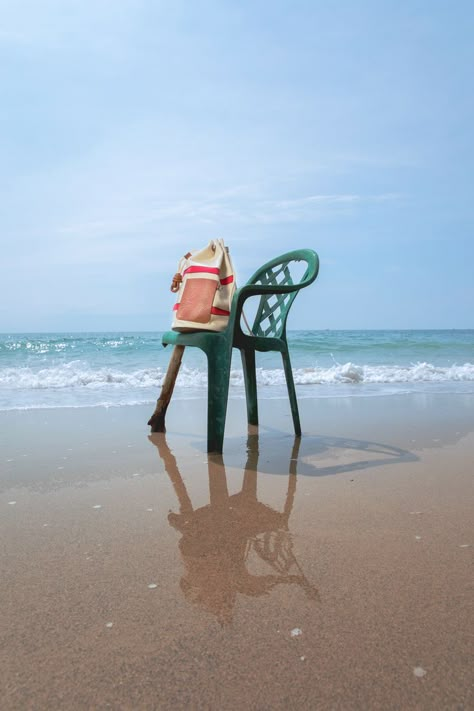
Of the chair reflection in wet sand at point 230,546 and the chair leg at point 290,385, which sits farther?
the chair leg at point 290,385

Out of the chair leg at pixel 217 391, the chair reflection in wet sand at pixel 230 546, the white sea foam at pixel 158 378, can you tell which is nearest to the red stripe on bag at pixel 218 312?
the chair leg at pixel 217 391

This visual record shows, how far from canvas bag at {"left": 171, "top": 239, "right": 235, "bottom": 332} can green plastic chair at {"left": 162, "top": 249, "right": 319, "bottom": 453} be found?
59mm

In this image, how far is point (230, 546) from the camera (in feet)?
5.71

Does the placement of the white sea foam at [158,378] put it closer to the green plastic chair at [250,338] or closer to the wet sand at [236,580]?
the green plastic chair at [250,338]

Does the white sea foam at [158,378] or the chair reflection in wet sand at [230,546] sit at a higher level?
the chair reflection in wet sand at [230,546]

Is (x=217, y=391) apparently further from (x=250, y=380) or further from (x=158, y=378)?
(x=158, y=378)

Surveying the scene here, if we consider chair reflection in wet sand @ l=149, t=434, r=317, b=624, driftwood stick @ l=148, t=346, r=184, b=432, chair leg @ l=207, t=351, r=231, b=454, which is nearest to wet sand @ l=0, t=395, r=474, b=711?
chair reflection in wet sand @ l=149, t=434, r=317, b=624

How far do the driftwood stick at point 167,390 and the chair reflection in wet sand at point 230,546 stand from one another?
114 centimetres

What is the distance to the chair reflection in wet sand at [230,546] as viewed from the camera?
4.69 ft

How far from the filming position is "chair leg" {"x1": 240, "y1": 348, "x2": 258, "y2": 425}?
3.67 meters

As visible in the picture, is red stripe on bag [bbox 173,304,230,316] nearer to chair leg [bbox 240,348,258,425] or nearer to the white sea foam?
chair leg [bbox 240,348,258,425]

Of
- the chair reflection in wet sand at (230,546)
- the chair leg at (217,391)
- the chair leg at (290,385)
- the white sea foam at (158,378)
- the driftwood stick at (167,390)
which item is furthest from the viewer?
the white sea foam at (158,378)

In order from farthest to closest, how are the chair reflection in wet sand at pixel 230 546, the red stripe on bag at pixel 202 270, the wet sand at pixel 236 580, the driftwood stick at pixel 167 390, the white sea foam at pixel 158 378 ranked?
the white sea foam at pixel 158 378 < the driftwood stick at pixel 167 390 < the red stripe on bag at pixel 202 270 < the chair reflection in wet sand at pixel 230 546 < the wet sand at pixel 236 580

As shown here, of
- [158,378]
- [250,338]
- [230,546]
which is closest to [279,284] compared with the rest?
[250,338]
